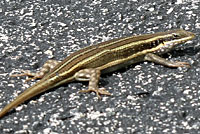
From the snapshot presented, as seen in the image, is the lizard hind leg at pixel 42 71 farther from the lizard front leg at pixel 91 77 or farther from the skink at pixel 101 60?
the lizard front leg at pixel 91 77

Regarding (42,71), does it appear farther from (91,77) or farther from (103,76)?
(103,76)

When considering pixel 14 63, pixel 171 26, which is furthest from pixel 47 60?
pixel 171 26

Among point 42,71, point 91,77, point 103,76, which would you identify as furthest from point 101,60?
point 42,71

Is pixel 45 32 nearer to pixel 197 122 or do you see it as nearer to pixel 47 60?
pixel 47 60

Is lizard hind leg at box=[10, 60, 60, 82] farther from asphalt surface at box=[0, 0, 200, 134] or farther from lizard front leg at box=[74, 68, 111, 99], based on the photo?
lizard front leg at box=[74, 68, 111, 99]

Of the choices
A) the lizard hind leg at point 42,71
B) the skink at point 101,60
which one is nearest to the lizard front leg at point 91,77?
the skink at point 101,60
